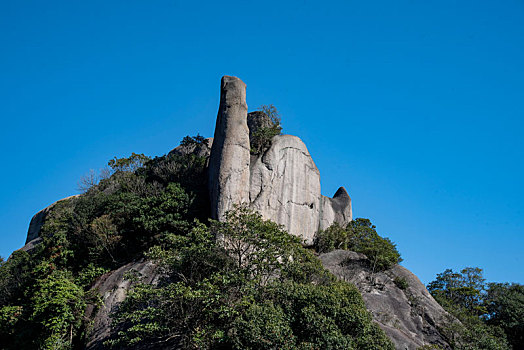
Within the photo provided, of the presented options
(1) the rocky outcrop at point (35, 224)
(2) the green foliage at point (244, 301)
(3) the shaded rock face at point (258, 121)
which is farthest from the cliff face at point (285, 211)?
(1) the rocky outcrop at point (35, 224)

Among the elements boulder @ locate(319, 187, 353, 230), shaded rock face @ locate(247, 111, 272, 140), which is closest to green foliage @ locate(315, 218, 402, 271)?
boulder @ locate(319, 187, 353, 230)

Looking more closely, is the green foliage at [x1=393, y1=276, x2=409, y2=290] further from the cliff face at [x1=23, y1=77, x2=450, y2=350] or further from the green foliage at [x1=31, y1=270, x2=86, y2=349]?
the green foliage at [x1=31, y1=270, x2=86, y2=349]

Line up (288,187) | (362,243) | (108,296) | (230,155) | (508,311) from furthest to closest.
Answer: (508,311), (362,243), (288,187), (230,155), (108,296)

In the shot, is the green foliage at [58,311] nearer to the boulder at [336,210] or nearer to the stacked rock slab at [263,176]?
the stacked rock slab at [263,176]

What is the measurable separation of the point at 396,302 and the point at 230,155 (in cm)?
1249

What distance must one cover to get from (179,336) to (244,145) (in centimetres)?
1203

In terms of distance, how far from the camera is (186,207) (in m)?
26.5

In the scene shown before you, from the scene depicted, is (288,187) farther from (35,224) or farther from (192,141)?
(35,224)

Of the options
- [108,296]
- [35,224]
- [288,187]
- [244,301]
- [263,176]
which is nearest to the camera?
[244,301]

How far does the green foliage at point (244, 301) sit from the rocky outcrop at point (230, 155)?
11.3 ft

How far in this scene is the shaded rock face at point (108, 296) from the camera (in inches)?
826

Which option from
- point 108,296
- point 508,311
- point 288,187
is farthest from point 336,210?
point 108,296

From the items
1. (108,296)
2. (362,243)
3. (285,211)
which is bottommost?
(108,296)

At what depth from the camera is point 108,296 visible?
22797 mm
